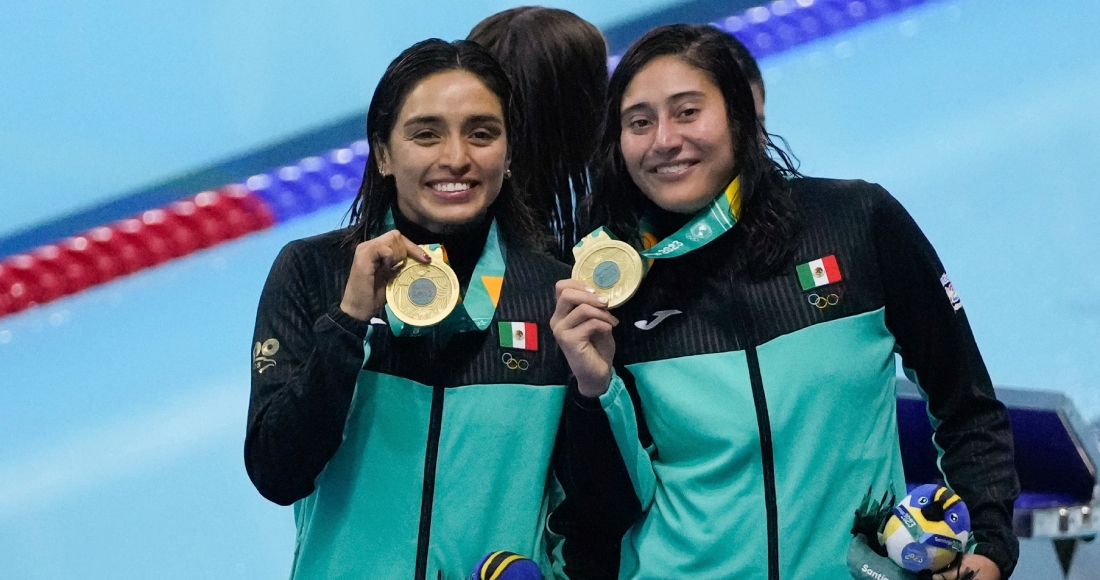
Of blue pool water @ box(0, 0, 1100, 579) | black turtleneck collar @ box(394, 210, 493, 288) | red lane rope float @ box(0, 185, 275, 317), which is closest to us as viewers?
black turtleneck collar @ box(394, 210, 493, 288)

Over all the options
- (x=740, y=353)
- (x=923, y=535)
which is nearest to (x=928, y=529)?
(x=923, y=535)

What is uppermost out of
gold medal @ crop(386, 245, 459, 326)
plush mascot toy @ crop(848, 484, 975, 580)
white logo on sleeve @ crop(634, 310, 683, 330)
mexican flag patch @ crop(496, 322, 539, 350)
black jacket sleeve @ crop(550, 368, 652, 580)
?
gold medal @ crop(386, 245, 459, 326)

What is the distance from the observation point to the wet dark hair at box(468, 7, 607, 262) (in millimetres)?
2832

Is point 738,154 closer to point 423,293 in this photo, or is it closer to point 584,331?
point 584,331

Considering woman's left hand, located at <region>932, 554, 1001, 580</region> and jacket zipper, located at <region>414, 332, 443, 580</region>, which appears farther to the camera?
jacket zipper, located at <region>414, 332, 443, 580</region>

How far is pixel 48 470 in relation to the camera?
14.9ft

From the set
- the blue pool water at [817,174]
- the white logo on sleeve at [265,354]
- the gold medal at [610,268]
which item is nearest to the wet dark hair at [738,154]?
the gold medal at [610,268]

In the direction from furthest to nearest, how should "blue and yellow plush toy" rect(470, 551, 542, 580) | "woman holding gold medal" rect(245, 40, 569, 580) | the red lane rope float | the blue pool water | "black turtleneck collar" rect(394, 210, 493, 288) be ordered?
the red lane rope float < the blue pool water < "black turtleneck collar" rect(394, 210, 493, 288) < "woman holding gold medal" rect(245, 40, 569, 580) < "blue and yellow plush toy" rect(470, 551, 542, 580)

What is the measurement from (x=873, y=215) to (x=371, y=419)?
2.97 ft

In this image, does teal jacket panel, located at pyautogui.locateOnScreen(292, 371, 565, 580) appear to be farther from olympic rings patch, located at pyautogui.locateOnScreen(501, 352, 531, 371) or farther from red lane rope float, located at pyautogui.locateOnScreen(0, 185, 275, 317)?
red lane rope float, located at pyautogui.locateOnScreen(0, 185, 275, 317)

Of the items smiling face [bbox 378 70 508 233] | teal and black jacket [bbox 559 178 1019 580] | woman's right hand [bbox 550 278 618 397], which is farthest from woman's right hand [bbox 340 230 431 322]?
teal and black jacket [bbox 559 178 1019 580]

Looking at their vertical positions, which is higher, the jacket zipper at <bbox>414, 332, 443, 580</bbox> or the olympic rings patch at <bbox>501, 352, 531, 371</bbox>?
the olympic rings patch at <bbox>501, 352, 531, 371</bbox>

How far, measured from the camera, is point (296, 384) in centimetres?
214

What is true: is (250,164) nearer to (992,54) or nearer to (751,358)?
(992,54)
